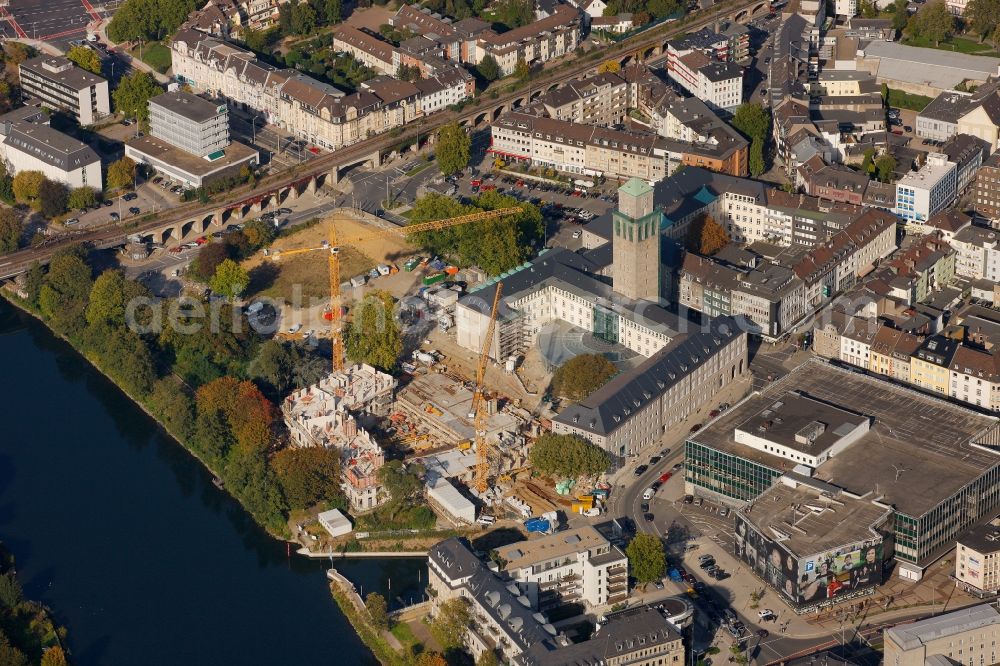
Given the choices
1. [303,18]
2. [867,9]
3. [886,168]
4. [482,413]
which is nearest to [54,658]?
[482,413]

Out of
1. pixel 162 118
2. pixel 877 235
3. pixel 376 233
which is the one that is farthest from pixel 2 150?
pixel 877 235

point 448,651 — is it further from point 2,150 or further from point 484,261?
point 2,150

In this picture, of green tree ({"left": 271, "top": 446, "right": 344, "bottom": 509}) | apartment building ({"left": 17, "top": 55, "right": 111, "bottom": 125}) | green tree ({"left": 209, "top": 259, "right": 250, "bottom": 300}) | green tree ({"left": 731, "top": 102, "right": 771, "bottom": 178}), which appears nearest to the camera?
green tree ({"left": 271, "top": 446, "right": 344, "bottom": 509})

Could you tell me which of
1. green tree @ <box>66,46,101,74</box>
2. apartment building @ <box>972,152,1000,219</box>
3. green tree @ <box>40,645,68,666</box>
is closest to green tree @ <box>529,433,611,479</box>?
green tree @ <box>40,645,68,666</box>

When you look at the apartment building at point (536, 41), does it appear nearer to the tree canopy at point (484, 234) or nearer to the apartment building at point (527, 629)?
the tree canopy at point (484, 234)

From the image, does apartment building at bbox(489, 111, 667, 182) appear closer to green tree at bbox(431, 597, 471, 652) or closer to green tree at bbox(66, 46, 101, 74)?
green tree at bbox(66, 46, 101, 74)

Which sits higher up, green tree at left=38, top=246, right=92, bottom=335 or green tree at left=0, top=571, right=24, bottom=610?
green tree at left=38, top=246, right=92, bottom=335

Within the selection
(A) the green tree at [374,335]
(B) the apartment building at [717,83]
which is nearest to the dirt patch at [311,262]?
(A) the green tree at [374,335]
